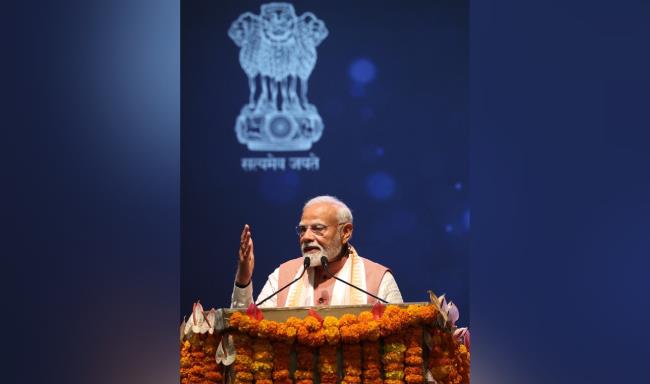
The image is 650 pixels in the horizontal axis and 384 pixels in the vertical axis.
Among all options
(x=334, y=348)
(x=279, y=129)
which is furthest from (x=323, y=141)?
(x=334, y=348)

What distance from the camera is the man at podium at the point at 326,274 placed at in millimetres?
4844

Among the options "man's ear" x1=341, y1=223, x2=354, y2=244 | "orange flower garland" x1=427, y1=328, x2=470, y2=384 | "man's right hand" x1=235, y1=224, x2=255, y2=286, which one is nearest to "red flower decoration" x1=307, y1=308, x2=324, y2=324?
"orange flower garland" x1=427, y1=328, x2=470, y2=384

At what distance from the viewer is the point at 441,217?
24.6 ft

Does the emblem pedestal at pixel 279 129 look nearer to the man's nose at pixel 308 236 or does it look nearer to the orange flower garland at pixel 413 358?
the man's nose at pixel 308 236

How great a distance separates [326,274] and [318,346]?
4.35 feet

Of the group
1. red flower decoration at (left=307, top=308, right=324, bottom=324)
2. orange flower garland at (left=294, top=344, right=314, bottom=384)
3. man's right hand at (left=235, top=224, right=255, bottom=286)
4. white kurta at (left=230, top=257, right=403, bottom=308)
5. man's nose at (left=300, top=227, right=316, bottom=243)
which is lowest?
orange flower garland at (left=294, top=344, right=314, bottom=384)

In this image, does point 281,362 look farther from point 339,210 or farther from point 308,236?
point 339,210

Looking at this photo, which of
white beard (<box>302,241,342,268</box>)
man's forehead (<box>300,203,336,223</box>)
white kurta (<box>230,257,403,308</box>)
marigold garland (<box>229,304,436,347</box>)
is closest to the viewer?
marigold garland (<box>229,304,436,347</box>)

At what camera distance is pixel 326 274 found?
4977 millimetres

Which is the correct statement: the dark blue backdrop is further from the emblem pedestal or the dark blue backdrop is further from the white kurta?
the emblem pedestal

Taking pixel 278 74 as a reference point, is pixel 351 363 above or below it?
below

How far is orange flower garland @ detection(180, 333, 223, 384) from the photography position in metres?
3.76

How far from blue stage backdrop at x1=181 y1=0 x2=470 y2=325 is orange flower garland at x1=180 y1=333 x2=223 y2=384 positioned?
368cm

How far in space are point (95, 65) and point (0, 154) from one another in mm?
449
